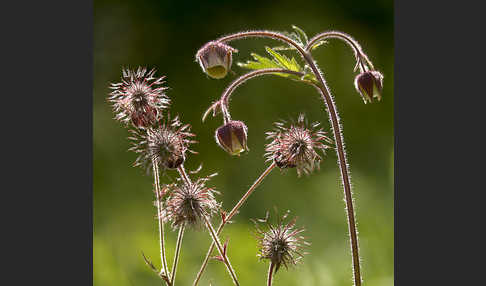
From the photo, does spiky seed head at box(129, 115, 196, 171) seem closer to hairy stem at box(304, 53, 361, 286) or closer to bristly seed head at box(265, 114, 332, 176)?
bristly seed head at box(265, 114, 332, 176)

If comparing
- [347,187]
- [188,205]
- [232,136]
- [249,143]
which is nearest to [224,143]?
[232,136]

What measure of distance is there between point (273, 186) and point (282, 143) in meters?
1.41

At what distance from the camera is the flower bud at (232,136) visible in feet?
3.32

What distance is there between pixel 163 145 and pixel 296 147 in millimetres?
267

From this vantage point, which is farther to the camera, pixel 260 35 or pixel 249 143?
pixel 249 143

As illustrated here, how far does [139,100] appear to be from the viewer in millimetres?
1051

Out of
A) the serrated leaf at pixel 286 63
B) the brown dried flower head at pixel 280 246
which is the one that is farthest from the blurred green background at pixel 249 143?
the serrated leaf at pixel 286 63

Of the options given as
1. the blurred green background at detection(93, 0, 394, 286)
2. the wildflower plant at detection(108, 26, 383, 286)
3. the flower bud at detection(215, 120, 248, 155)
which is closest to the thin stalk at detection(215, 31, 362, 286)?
the wildflower plant at detection(108, 26, 383, 286)

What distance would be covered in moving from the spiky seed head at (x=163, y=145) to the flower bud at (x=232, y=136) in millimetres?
60

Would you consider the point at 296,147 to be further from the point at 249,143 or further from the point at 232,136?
the point at 249,143

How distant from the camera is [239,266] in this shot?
201 cm

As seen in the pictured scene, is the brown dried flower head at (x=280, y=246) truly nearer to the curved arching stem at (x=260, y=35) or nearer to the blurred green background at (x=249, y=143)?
the curved arching stem at (x=260, y=35)

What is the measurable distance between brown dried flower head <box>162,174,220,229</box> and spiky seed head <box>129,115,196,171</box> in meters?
0.05
